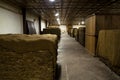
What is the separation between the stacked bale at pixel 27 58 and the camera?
2748mm

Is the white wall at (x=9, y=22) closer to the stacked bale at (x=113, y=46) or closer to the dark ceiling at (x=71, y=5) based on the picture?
the dark ceiling at (x=71, y=5)

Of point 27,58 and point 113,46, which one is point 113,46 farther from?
point 27,58

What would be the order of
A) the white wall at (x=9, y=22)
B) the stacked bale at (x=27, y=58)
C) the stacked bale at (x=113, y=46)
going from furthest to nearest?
the white wall at (x=9, y=22) → the stacked bale at (x=113, y=46) → the stacked bale at (x=27, y=58)

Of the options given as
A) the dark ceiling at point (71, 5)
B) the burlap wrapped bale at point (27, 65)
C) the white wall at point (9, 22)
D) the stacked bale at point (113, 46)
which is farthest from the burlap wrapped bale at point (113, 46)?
the white wall at point (9, 22)

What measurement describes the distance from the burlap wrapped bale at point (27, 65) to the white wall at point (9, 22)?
453cm

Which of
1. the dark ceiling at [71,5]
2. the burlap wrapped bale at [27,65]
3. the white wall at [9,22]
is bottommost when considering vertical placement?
the burlap wrapped bale at [27,65]

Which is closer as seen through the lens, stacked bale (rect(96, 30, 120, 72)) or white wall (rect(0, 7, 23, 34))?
stacked bale (rect(96, 30, 120, 72))

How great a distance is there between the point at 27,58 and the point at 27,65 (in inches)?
5.8

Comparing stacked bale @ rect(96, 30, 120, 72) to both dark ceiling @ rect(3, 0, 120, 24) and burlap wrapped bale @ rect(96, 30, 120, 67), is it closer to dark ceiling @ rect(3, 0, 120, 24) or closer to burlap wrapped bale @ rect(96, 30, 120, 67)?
burlap wrapped bale @ rect(96, 30, 120, 67)

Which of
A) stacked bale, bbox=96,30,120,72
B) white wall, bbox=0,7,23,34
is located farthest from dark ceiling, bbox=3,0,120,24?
stacked bale, bbox=96,30,120,72

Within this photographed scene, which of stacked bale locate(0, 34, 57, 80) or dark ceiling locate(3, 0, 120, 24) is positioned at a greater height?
dark ceiling locate(3, 0, 120, 24)

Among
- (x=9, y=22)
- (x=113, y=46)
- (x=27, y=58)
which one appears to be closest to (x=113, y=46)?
(x=113, y=46)

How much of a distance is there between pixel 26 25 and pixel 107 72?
27.1 feet

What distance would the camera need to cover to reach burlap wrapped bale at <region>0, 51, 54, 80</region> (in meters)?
2.75
